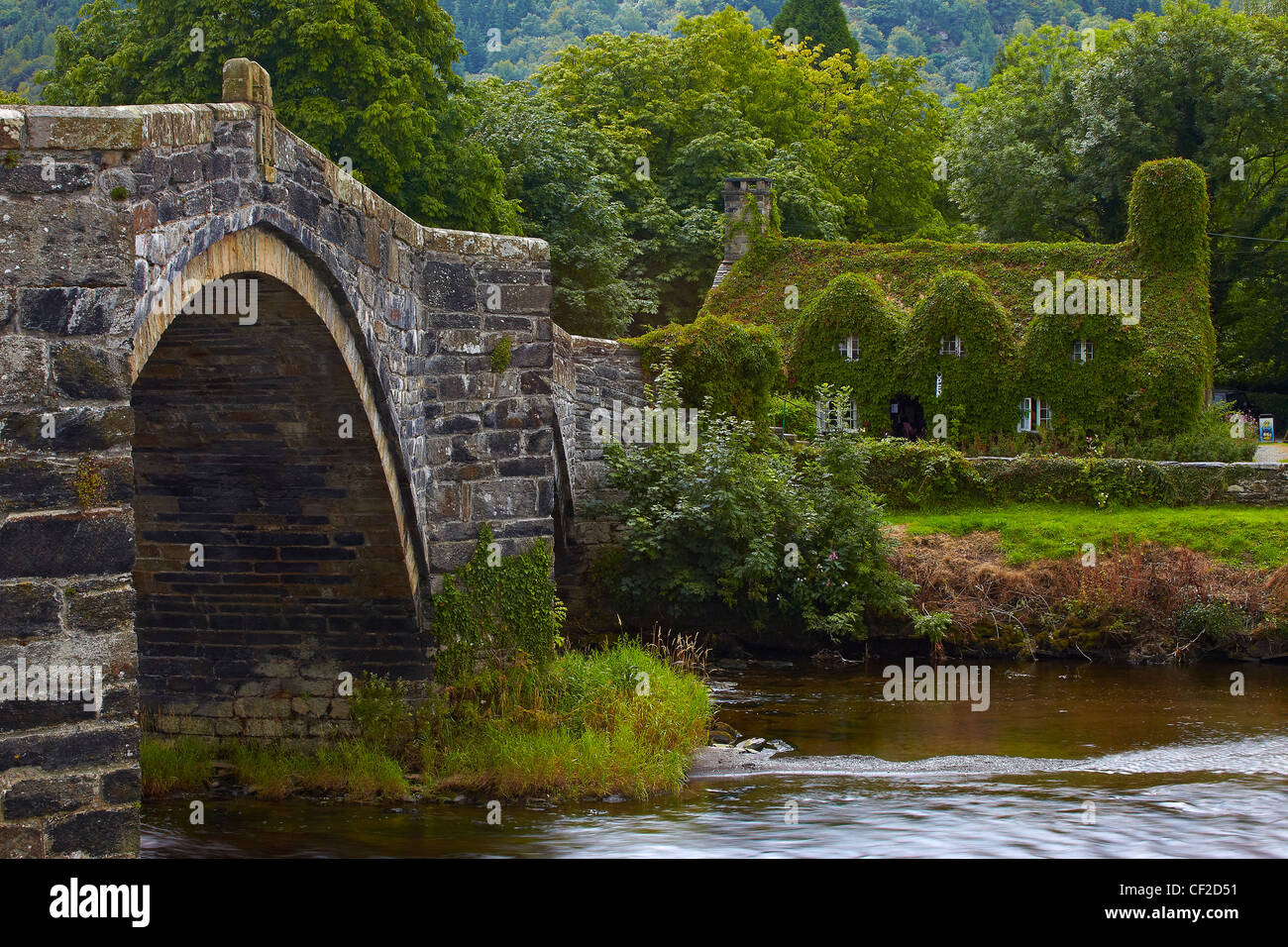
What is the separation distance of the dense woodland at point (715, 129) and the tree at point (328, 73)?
0.15 feet

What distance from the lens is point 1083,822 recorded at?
11078 mm

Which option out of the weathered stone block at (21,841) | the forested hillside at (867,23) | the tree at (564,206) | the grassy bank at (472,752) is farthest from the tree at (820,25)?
the weathered stone block at (21,841)

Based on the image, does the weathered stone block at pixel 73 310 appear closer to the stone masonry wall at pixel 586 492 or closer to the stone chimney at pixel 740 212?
the stone masonry wall at pixel 586 492

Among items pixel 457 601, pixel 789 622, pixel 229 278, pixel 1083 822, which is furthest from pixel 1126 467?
pixel 229 278

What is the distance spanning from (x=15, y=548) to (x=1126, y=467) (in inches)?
774

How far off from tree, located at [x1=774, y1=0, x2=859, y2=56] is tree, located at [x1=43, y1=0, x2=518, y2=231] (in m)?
24.1

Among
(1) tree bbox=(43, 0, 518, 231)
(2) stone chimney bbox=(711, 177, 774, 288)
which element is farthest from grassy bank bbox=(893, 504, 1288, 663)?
(2) stone chimney bbox=(711, 177, 774, 288)

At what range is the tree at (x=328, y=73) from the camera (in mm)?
24156


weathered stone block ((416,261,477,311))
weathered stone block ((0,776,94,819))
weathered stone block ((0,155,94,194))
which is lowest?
weathered stone block ((0,776,94,819))

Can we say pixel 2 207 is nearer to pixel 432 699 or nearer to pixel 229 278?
pixel 229 278

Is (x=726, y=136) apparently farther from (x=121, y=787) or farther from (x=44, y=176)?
(x=121, y=787)

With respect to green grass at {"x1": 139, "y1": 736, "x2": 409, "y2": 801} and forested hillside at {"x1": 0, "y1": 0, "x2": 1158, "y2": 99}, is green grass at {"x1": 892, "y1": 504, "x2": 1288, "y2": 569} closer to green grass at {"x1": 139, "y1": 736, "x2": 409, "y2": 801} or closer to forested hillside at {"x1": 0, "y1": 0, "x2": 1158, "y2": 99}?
green grass at {"x1": 139, "y1": 736, "x2": 409, "y2": 801}

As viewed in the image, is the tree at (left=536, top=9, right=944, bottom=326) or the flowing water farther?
the tree at (left=536, top=9, right=944, bottom=326)

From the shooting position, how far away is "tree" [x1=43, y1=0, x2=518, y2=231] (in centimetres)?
2416
